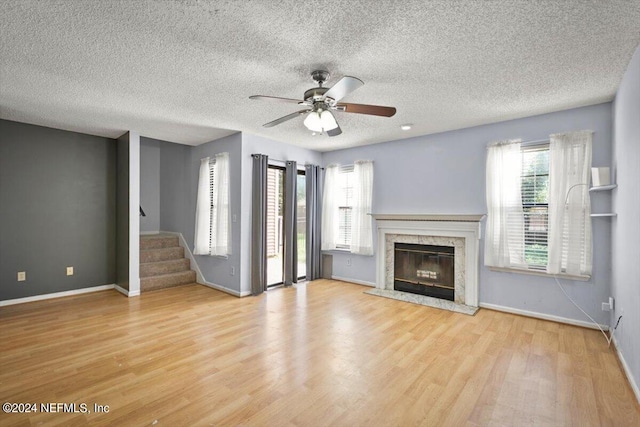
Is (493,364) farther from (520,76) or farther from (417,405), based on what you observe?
(520,76)

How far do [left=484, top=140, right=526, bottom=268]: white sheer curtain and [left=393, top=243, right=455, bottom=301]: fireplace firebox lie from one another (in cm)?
68

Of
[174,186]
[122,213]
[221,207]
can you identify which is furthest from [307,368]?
[174,186]

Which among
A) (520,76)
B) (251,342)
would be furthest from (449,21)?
(251,342)

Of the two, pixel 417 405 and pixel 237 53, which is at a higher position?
pixel 237 53

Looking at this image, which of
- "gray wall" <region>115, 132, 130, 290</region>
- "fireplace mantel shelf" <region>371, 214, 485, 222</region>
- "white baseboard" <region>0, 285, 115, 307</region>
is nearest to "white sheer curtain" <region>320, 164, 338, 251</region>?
"fireplace mantel shelf" <region>371, 214, 485, 222</region>

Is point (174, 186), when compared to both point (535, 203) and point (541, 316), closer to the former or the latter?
point (535, 203)

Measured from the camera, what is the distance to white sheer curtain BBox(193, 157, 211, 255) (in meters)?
5.50

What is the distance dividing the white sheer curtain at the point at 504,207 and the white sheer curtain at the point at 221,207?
158 inches

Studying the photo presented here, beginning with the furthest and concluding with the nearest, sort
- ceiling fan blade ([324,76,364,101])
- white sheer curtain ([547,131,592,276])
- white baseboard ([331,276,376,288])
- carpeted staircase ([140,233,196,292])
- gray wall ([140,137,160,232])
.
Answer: gray wall ([140,137,160,232]) < white baseboard ([331,276,376,288]) < carpeted staircase ([140,233,196,292]) < white sheer curtain ([547,131,592,276]) < ceiling fan blade ([324,76,364,101])

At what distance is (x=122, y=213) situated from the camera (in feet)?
16.9

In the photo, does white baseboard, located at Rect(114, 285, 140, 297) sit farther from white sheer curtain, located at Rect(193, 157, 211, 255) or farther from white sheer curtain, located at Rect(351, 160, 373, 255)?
white sheer curtain, located at Rect(351, 160, 373, 255)

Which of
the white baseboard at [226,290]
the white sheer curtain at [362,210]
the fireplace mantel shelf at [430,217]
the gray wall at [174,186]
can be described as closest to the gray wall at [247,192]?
the white baseboard at [226,290]

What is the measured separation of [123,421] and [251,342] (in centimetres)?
133

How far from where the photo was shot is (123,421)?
1993mm
